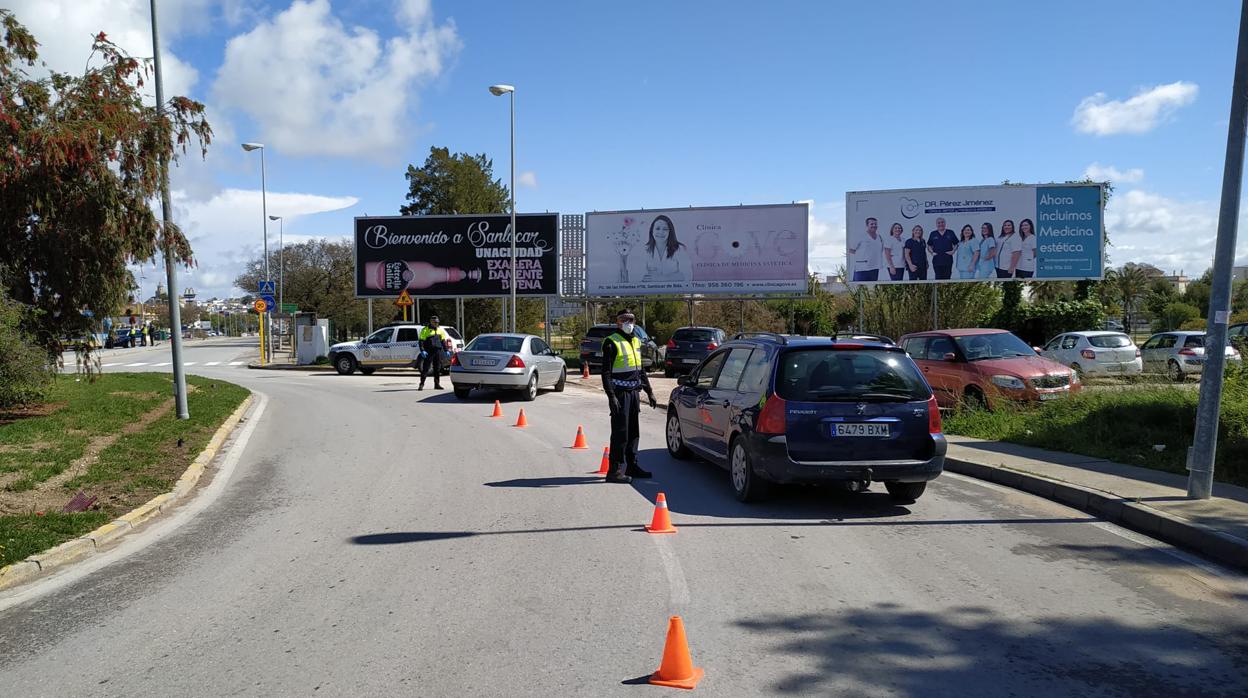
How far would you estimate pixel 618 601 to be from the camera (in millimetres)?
5281

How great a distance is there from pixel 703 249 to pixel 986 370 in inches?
821

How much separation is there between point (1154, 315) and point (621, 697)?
230 feet

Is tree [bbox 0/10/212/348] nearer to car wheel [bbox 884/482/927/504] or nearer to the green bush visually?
the green bush

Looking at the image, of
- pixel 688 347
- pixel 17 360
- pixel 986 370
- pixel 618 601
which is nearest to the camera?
pixel 618 601

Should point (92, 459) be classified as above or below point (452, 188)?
below

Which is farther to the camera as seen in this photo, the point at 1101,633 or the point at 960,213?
the point at 960,213

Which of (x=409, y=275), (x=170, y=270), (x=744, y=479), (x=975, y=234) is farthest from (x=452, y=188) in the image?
(x=744, y=479)

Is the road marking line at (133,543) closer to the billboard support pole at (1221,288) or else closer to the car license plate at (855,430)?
the car license plate at (855,430)

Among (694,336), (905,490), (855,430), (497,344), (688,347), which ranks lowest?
(905,490)

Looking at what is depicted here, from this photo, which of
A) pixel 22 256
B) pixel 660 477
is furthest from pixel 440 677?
pixel 22 256

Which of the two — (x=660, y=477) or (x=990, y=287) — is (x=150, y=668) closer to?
(x=660, y=477)

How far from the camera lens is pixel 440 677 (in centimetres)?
413

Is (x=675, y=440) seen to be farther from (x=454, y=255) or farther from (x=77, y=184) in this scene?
(x=454, y=255)

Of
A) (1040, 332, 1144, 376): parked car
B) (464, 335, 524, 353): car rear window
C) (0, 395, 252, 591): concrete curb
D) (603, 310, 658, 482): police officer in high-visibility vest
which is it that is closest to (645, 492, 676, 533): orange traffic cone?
(603, 310, 658, 482): police officer in high-visibility vest
